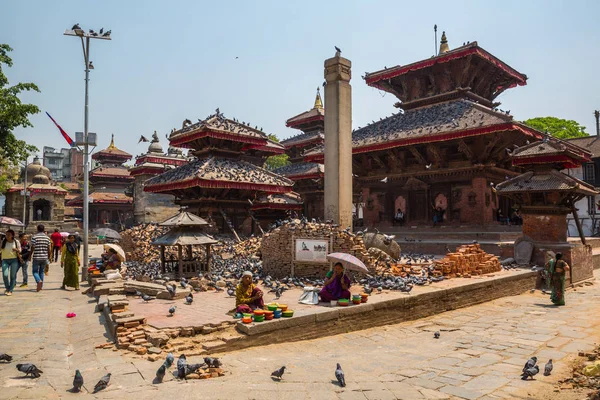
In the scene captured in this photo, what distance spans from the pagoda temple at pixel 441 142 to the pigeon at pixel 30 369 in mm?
18287

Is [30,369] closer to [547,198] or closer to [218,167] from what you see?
[218,167]

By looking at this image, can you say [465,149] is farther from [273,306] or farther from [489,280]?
[273,306]

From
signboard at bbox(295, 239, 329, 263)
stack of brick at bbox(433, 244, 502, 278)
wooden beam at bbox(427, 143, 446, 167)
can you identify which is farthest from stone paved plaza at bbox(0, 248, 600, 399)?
wooden beam at bbox(427, 143, 446, 167)

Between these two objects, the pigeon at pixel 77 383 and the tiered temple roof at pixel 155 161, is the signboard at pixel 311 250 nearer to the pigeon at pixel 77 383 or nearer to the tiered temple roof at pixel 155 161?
the pigeon at pixel 77 383

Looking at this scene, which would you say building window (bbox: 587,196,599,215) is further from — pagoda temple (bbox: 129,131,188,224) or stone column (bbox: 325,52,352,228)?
pagoda temple (bbox: 129,131,188,224)

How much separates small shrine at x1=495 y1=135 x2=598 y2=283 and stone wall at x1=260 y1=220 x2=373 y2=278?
8.09 m

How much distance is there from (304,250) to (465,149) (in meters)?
11.4

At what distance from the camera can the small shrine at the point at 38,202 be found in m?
44.0

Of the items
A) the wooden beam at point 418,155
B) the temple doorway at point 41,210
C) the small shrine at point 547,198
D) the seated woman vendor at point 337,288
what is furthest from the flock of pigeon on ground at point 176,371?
the temple doorway at point 41,210

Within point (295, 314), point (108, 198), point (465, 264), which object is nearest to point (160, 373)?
point (295, 314)

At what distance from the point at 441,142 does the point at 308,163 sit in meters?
13.3

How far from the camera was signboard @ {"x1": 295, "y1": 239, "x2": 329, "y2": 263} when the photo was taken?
41.8 ft

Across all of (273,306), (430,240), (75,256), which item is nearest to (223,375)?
(273,306)

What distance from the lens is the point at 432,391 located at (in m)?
5.64
